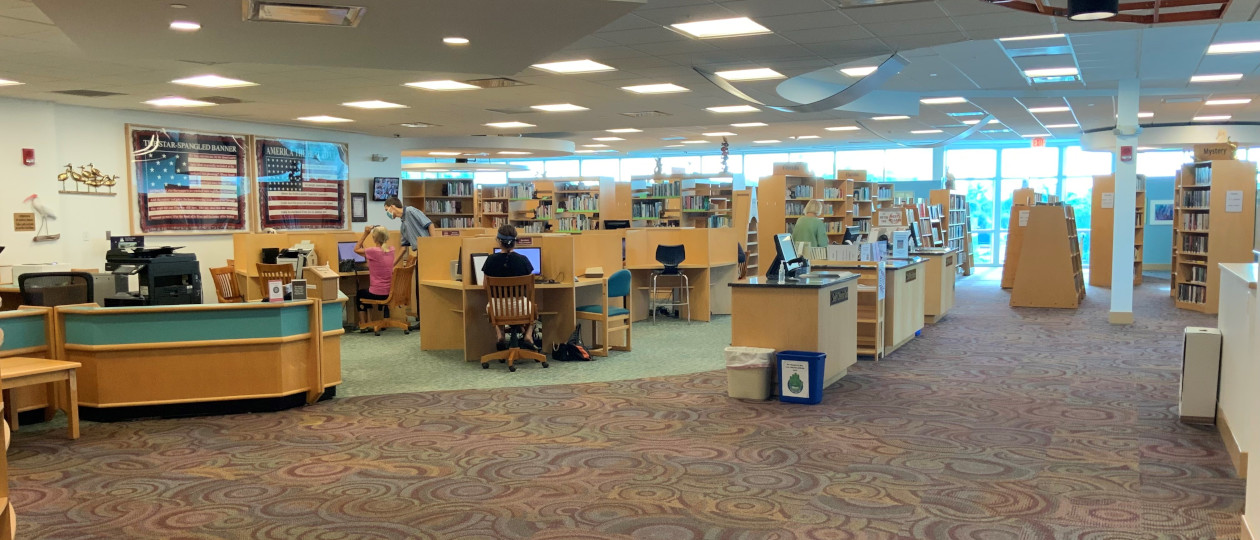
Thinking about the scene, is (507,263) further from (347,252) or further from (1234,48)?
(1234,48)

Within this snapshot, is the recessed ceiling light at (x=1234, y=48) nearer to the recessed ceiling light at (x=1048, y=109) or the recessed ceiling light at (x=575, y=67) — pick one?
the recessed ceiling light at (x=1048, y=109)

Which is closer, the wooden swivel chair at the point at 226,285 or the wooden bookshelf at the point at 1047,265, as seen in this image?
the wooden swivel chair at the point at 226,285

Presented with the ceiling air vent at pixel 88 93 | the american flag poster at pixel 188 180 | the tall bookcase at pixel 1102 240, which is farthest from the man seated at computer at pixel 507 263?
the tall bookcase at pixel 1102 240

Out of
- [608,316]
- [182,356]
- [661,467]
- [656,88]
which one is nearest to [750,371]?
[661,467]

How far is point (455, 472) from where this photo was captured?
4848mm

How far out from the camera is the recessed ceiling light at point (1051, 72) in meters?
10.8

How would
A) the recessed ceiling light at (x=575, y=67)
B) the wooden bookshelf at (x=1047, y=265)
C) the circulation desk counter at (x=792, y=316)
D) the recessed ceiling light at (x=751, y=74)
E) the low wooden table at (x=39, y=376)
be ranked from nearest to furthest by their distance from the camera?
1. the low wooden table at (x=39, y=376)
2. the circulation desk counter at (x=792, y=316)
3. the recessed ceiling light at (x=575, y=67)
4. the recessed ceiling light at (x=751, y=74)
5. the wooden bookshelf at (x=1047, y=265)

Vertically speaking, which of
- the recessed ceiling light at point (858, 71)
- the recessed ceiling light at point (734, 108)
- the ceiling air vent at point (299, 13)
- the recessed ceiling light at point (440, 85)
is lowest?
the ceiling air vent at point (299, 13)

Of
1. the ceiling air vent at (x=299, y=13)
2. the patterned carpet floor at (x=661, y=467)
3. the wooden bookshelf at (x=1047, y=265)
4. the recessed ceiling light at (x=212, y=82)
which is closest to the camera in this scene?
the patterned carpet floor at (x=661, y=467)

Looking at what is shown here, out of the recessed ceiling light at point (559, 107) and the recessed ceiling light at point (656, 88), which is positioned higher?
the recessed ceiling light at point (656, 88)

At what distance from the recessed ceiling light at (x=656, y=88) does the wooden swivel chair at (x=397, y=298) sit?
329cm

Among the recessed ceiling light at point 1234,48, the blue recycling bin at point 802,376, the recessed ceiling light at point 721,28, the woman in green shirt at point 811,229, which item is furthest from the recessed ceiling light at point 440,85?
the recessed ceiling light at point 1234,48

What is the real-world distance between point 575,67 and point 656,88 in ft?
6.02

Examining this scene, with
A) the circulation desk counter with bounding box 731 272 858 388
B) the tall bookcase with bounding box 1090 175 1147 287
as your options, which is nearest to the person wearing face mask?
the circulation desk counter with bounding box 731 272 858 388
